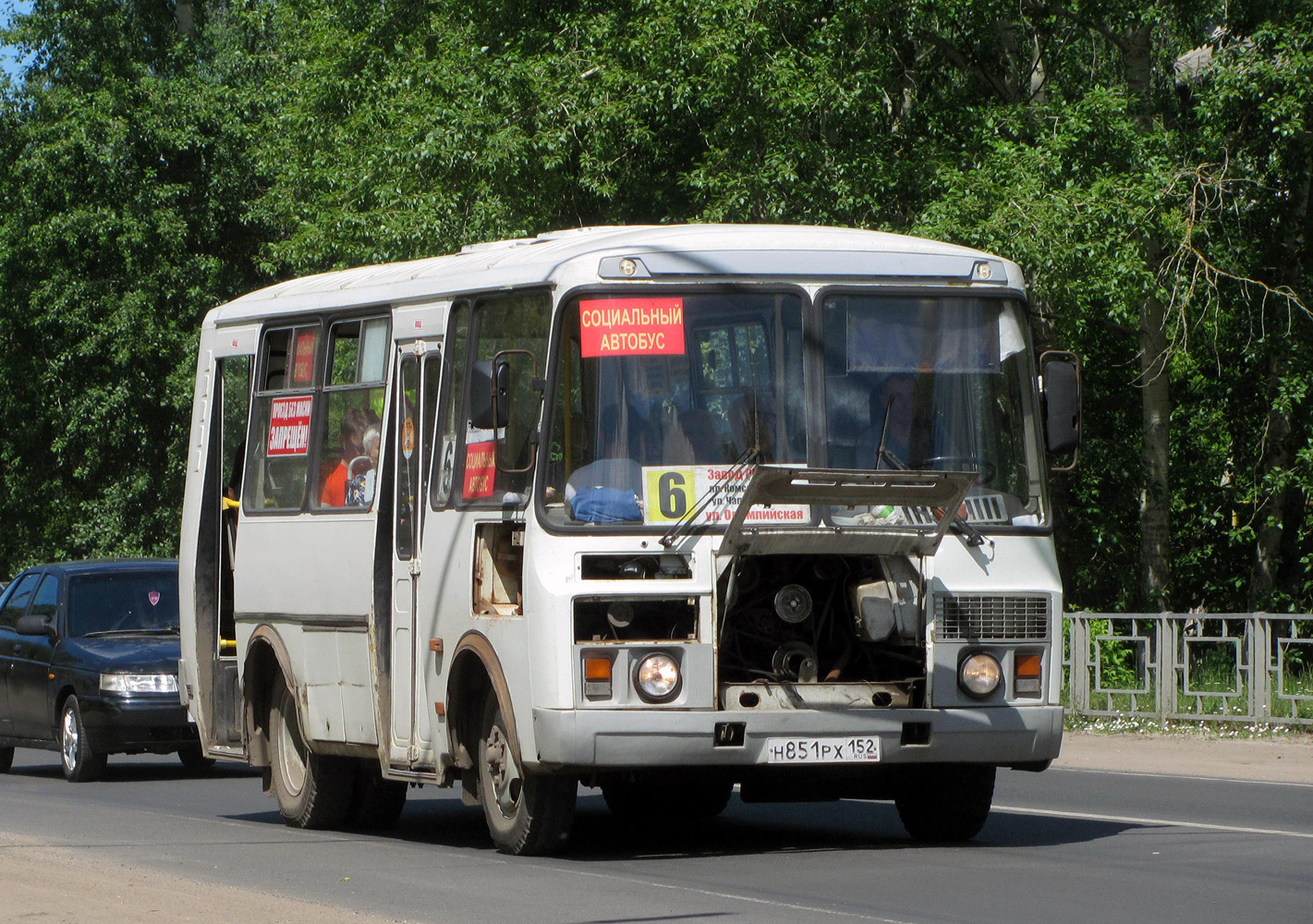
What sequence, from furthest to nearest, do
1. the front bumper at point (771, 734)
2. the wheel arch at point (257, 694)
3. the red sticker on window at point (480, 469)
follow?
the wheel arch at point (257, 694) → the red sticker on window at point (480, 469) → the front bumper at point (771, 734)

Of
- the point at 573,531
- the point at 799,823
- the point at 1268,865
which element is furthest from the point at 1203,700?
the point at 573,531

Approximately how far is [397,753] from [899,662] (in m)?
2.81

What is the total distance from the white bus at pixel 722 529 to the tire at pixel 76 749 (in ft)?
20.8

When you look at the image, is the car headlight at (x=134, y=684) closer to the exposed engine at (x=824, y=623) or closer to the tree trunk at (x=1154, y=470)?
the exposed engine at (x=824, y=623)

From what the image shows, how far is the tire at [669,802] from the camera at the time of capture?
40.7 ft

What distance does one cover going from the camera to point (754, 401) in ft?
33.4

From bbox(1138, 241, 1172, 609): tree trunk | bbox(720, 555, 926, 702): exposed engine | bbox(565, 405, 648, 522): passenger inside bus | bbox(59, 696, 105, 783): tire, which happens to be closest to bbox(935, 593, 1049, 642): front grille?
bbox(720, 555, 926, 702): exposed engine

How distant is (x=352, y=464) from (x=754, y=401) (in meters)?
2.90

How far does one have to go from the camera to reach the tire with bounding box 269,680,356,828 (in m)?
12.7

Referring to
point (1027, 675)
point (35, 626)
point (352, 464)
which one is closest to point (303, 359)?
point (352, 464)

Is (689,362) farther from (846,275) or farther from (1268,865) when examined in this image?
(1268,865)

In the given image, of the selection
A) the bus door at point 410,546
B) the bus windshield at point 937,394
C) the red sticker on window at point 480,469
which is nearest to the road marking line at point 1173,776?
the bus windshield at point 937,394

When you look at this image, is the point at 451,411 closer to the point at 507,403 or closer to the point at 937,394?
the point at 507,403

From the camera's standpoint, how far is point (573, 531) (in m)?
9.94
